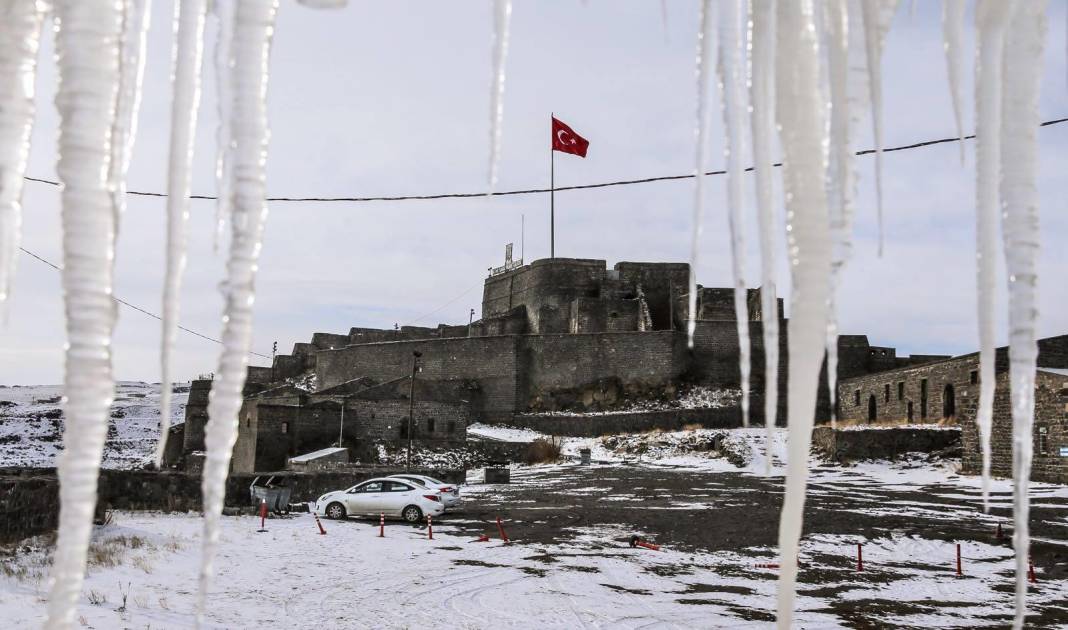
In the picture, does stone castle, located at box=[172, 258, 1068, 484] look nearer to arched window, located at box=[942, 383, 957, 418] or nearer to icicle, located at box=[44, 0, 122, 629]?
arched window, located at box=[942, 383, 957, 418]

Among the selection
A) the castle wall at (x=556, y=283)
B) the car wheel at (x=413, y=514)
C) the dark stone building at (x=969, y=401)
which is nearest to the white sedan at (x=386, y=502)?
the car wheel at (x=413, y=514)

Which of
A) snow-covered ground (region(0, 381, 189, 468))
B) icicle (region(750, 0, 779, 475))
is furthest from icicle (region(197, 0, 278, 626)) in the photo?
snow-covered ground (region(0, 381, 189, 468))

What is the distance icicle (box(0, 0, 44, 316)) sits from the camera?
1.31 metres

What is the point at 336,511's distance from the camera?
2150 cm

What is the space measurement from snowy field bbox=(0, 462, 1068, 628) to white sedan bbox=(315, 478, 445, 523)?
0.69 metres

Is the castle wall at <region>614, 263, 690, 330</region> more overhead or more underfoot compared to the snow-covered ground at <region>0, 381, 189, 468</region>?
more overhead

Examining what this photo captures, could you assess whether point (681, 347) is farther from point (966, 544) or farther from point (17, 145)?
point (17, 145)

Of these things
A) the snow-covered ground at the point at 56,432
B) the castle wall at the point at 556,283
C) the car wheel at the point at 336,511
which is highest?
the castle wall at the point at 556,283

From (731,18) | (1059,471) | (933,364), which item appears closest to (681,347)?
(933,364)

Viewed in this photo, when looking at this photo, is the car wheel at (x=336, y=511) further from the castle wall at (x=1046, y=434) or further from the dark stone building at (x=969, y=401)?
the castle wall at (x=1046, y=434)

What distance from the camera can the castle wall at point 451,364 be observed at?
59719 millimetres

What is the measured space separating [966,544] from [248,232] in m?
17.4

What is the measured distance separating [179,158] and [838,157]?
46.1 inches

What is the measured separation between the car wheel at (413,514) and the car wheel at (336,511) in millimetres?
1705
